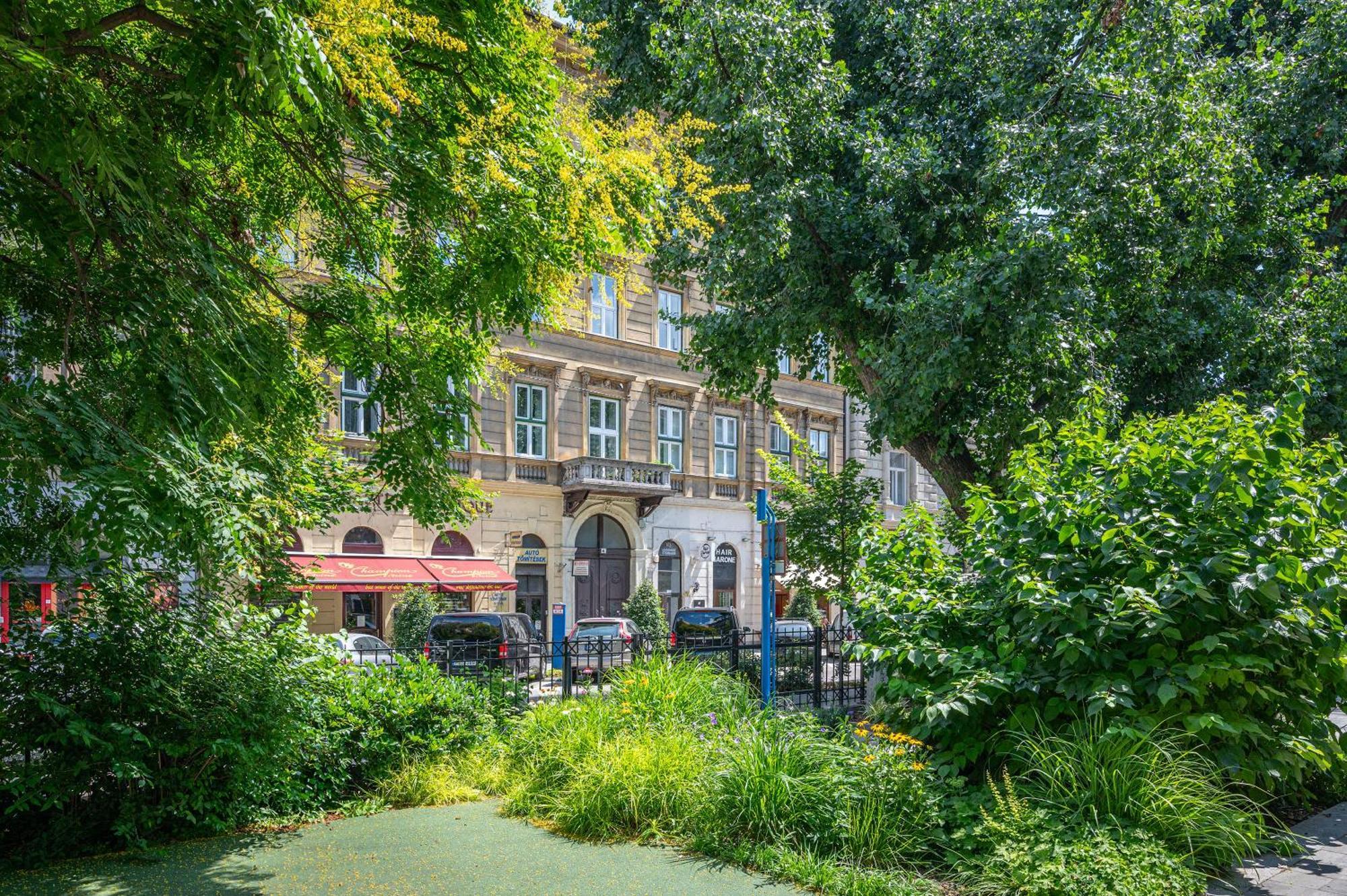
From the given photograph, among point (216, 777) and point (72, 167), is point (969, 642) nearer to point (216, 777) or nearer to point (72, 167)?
point (216, 777)

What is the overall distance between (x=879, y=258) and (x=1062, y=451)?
229 inches

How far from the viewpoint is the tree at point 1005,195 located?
11367 mm

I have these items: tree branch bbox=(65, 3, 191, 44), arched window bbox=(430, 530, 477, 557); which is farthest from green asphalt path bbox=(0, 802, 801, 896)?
arched window bbox=(430, 530, 477, 557)

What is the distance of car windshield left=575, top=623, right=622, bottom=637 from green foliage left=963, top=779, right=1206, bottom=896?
1466 centimetres

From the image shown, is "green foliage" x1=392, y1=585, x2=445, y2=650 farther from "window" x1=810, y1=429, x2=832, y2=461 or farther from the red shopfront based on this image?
"window" x1=810, y1=429, x2=832, y2=461

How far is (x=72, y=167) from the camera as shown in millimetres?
5551

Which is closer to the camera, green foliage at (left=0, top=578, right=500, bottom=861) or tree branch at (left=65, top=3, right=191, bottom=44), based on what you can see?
tree branch at (left=65, top=3, right=191, bottom=44)

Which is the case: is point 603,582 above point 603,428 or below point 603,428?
below

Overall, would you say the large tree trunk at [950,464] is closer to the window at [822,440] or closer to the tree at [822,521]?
the tree at [822,521]

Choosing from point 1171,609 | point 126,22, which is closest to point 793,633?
point 1171,609

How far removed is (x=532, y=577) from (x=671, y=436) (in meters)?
7.70

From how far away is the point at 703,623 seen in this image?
75.2 feet

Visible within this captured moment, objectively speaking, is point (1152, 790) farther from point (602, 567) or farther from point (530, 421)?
point (602, 567)

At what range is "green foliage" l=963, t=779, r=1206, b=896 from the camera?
528 cm
